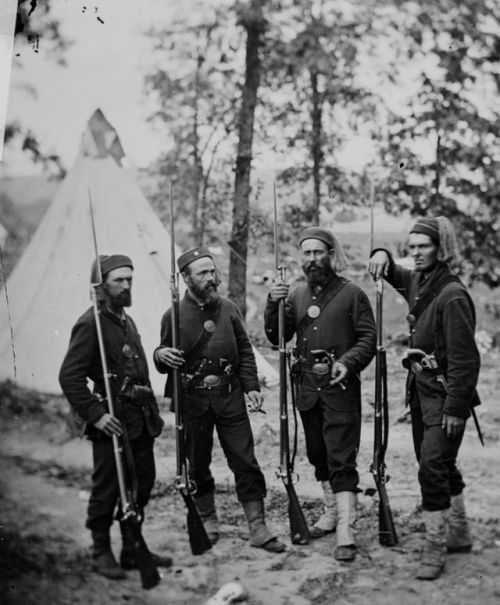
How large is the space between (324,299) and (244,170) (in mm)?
772

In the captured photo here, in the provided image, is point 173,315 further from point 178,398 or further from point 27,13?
point 27,13

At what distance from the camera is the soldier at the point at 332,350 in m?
3.90

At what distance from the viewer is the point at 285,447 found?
378 cm

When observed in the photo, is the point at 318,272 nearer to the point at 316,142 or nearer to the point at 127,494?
the point at 316,142

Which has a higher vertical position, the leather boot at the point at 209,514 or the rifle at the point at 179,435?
the rifle at the point at 179,435

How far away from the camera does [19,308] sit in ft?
11.0

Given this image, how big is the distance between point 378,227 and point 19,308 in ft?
5.65

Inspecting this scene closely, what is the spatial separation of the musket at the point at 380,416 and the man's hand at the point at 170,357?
1011 mm

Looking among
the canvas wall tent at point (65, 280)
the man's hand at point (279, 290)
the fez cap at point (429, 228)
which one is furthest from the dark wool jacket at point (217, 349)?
the fez cap at point (429, 228)

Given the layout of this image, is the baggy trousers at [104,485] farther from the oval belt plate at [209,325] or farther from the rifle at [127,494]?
the oval belt plate at [209,325]

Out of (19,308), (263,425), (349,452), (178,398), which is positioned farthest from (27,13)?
(349,452)

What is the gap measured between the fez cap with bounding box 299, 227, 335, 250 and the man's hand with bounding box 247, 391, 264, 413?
782 mm

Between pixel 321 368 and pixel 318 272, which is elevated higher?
pixel 318 272

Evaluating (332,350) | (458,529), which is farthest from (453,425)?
(332,350)
